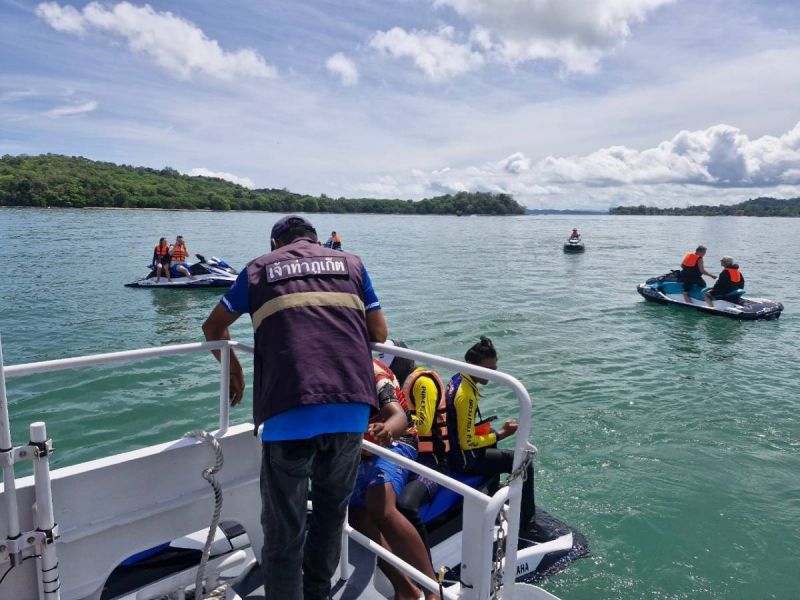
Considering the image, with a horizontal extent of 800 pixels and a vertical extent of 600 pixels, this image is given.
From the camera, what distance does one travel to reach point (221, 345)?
10.8 feet

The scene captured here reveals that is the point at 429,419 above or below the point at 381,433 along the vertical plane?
below

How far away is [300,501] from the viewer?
2646 mm

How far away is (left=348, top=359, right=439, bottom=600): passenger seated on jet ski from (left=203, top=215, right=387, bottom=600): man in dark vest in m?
0.64

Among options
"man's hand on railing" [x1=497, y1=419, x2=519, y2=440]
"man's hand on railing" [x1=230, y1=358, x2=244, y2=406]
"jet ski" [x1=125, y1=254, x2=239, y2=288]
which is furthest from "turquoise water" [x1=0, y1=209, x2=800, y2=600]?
"man's hand on railing" [x1=230, y1=358, x2=244, y2=406]

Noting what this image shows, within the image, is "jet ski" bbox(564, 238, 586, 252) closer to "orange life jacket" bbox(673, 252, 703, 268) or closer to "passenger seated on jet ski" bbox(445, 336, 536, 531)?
"orange life jacket" bbox(673, 252, 703, 268)

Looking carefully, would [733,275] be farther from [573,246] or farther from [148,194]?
[148,194]

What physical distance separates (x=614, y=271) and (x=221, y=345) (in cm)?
3510

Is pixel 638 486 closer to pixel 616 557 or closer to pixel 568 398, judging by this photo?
pixel 616 557

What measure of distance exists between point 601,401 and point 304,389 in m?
9.55

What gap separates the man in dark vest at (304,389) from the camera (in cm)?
252

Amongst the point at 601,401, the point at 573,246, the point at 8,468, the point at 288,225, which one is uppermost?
the point at 288,225

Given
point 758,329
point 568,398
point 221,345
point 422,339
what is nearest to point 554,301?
point 758,329

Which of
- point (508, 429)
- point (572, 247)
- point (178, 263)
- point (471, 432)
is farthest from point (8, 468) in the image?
point (572, 247)

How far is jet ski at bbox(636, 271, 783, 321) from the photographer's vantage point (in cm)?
1872
